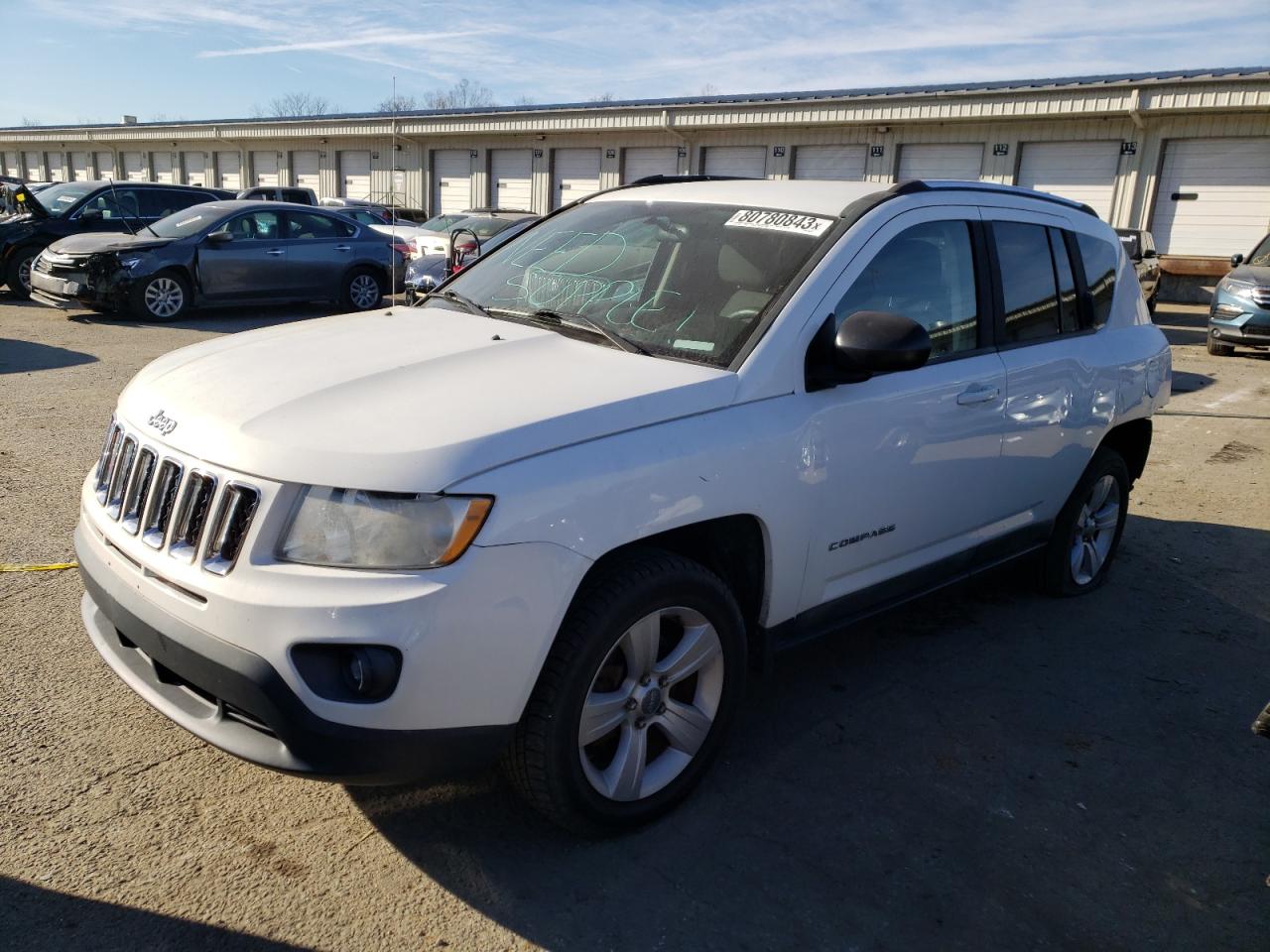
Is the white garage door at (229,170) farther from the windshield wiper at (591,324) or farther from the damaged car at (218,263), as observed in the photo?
the windshield wiper at (591,324)

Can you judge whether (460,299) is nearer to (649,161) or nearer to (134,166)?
(649,161)

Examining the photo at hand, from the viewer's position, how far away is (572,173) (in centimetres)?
3042

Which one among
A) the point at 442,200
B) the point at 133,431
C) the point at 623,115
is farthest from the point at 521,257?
the point at 442,200

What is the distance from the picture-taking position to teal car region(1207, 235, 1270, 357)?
42.8 ft

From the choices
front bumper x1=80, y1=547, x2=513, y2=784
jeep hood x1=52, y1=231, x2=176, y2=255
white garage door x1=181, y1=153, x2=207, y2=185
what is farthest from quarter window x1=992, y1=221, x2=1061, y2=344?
white garage door x1=181, y1=153, x2=207, y2=185

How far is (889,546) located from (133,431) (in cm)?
245

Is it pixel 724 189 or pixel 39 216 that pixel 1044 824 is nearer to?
pixel 724 189

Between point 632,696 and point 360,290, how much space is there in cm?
1288

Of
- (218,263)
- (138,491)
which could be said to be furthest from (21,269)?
(138,491)

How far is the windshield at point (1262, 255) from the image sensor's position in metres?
14.0

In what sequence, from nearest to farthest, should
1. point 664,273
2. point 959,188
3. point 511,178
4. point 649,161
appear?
point 664,273, point 959,188, point 649,161, point 511,178

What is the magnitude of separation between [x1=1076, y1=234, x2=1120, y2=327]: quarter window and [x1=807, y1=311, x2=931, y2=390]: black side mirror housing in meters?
2.04

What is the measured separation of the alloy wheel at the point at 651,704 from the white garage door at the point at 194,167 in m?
44.9

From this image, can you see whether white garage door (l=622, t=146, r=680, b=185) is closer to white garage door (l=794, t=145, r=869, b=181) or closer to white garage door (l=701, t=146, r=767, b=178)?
white garage door (l=701, t=146, r=767, b=178)
